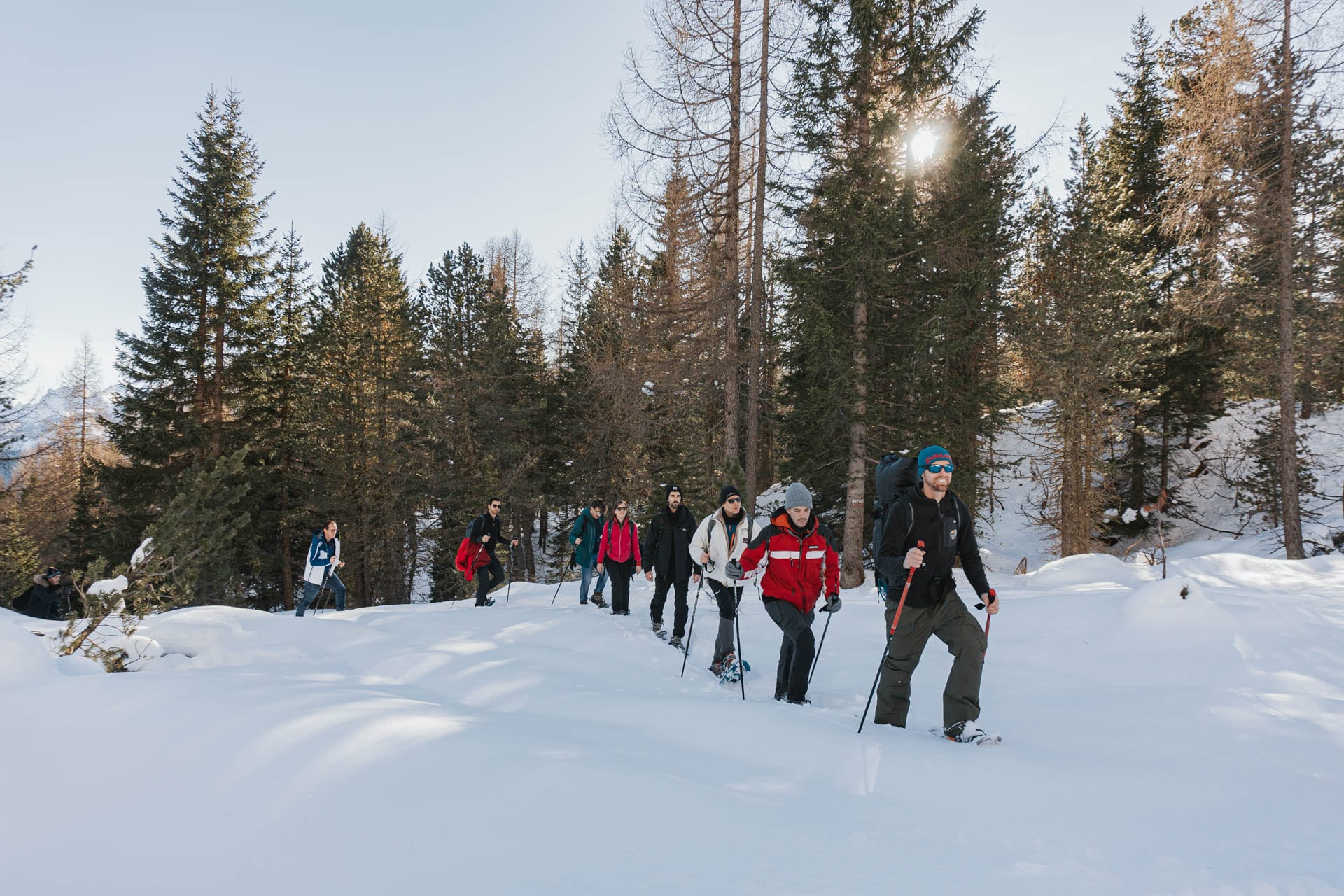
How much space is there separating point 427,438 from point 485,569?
14717 millimetres

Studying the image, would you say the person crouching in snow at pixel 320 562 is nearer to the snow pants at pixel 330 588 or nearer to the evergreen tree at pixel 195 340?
the snow pants at pixel 330 588

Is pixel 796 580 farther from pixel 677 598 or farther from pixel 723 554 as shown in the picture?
pixel 677 598

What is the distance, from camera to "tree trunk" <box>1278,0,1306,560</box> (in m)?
14.6

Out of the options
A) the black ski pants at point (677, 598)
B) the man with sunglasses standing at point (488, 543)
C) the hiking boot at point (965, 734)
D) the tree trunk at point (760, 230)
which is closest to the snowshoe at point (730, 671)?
the black ski pants at point (677, 598)

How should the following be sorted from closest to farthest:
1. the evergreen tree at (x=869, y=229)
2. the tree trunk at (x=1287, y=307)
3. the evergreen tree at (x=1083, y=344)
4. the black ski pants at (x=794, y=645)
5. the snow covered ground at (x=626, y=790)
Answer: the snow covered ground at (x=626, y=790) < the black ski pants at (x=794, y=645) < the evergreen tree at (x=869, y=229) < the tree trunk at (x=1287, y=307) < the evergreen tree at (x=1083, y=344)

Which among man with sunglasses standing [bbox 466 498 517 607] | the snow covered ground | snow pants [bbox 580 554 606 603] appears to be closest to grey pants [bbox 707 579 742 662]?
the snow covered ground

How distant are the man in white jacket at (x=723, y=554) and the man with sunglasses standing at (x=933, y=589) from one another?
7.86 feet

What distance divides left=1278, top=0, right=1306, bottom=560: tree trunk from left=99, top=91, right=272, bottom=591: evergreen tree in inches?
1140

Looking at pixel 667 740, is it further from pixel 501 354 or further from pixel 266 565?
pixel 266 565

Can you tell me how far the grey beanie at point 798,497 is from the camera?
581 cm

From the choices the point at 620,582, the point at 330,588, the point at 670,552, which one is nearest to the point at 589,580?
the point at 620,582

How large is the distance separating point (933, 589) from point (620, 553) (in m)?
5.98

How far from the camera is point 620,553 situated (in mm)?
9898

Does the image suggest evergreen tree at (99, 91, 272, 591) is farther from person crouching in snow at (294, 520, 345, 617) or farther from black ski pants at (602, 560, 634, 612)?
black ski pants at (602, 560, 634, 612)
